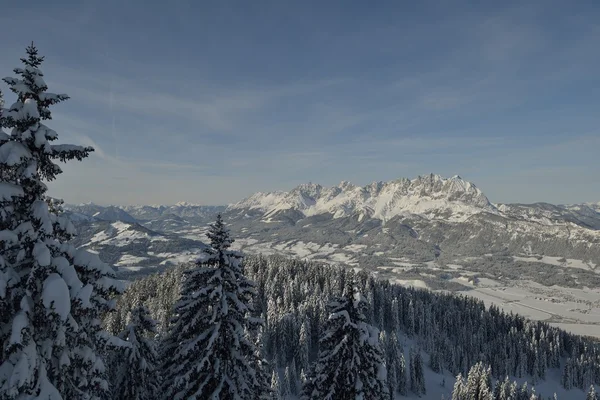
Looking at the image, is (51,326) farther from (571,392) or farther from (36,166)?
(571,392)

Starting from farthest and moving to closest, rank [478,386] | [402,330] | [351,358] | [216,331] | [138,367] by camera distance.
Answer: [402,330] < [478,386] < [138,367] < [351,358] < [216,331]

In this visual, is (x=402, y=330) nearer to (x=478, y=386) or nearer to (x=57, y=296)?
(x=478, y=386)

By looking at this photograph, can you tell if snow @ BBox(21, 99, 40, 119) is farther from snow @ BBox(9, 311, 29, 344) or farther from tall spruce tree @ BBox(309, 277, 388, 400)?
tall spruce tree @ BBox(309, 277, 388, 400)

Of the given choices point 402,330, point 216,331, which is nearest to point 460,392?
point 402,330

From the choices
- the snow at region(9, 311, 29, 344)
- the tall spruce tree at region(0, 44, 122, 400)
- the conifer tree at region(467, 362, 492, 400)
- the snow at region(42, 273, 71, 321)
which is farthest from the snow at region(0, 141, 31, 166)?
the conifer tree at region(467, 362, 492, 400)

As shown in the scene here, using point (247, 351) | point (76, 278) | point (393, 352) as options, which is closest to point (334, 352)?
point (247, 351)
